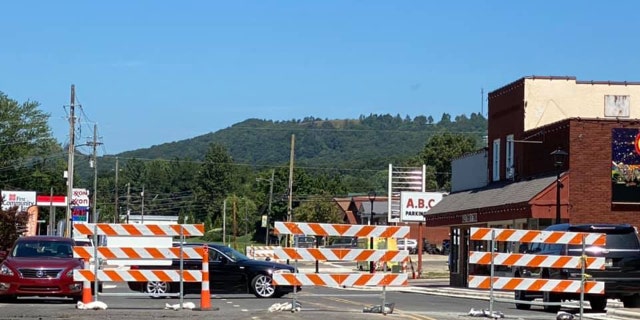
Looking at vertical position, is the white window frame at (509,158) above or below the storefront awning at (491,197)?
above

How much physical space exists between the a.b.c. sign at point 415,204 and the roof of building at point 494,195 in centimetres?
448

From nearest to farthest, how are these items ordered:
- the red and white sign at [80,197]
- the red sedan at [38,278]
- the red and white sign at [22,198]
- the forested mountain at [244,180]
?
1. the red sedan at [38,278]
2. the red and white sign at [80,197]
3. the red and white sign at [22,198]
4. the forested mountain at [244,180]

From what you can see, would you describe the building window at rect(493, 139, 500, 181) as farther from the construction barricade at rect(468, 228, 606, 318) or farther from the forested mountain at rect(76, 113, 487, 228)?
the forested mountain at rect(76, 113, 487, 228)

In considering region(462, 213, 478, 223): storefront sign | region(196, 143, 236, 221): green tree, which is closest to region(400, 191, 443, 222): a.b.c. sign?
region(462, 213, 478, 223): storefront sign

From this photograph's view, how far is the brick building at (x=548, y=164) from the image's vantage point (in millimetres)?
37906

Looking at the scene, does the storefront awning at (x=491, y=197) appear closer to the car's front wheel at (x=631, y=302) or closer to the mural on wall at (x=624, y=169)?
the mural on wall at (x=624, y=169)

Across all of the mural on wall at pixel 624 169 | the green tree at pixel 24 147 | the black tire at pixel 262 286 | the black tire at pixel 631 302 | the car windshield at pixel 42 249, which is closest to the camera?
the car windshield at pixel 42 249

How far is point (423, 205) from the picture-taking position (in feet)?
185

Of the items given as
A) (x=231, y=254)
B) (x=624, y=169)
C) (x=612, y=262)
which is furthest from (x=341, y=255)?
(x=624, y=169)

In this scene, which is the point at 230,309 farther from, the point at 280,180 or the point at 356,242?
the point at 280,180

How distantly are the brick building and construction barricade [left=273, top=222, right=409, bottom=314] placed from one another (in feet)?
49.9

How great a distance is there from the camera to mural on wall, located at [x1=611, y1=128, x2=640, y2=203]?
124ft

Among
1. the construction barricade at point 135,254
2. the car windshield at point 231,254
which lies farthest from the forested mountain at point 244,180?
the construction barricade at point 135,254

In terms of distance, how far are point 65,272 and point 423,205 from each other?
35160 millimetres
